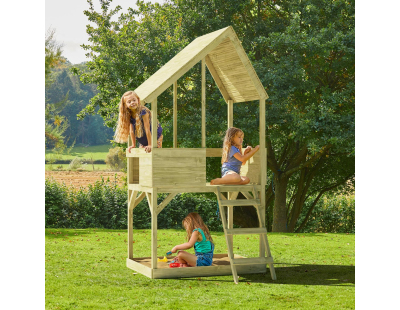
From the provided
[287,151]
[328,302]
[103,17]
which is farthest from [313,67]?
[328,302]

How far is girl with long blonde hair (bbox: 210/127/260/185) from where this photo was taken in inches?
366

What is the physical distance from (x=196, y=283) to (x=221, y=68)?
3.86 meters

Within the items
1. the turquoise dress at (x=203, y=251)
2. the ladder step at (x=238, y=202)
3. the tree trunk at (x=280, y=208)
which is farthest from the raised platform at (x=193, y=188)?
the tree trunk at (x=280, y=208)

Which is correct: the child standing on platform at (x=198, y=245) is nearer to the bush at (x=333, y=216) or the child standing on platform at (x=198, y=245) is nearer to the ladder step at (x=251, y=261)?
the ladder step at (x=251, y=261)

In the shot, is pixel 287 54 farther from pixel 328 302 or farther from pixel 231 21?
pixel 328 302

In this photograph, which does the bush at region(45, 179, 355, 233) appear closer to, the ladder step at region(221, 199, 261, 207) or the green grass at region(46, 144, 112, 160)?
the ladder step at region(221, 199, 261, 207)

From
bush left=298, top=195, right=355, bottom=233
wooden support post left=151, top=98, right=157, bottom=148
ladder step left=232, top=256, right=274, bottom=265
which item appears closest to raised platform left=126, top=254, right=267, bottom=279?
ladder step left=232, top=256, right=274, bottom=265

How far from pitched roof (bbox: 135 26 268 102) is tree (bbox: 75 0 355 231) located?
5.38m

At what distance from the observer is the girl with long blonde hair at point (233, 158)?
9.30m

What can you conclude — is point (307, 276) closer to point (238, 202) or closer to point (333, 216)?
point (238, 202)

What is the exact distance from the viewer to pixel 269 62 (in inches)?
633

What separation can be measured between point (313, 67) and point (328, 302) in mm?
10858

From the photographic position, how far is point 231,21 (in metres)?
16.9

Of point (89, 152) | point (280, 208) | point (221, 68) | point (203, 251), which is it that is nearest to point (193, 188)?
point (203, 251)
